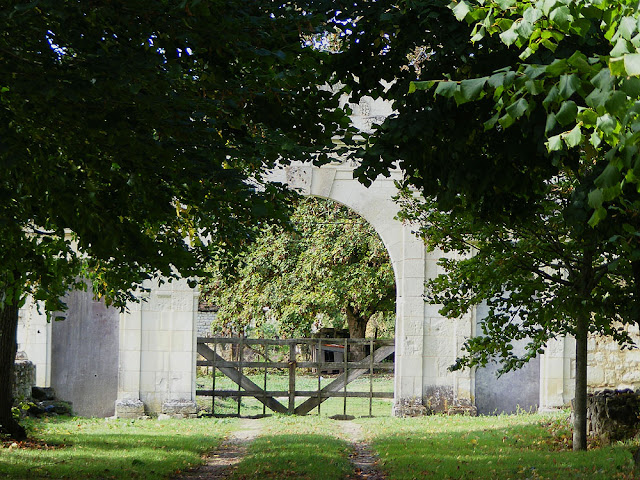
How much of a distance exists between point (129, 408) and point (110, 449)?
13.3 feet

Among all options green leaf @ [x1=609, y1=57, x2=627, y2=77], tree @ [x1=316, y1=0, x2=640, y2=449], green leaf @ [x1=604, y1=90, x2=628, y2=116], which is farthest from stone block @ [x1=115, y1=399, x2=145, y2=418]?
green leaf @ [x1=609, y1=57, x2=627, y2=77]

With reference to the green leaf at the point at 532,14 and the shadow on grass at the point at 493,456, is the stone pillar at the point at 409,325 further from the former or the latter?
the green leaf at the point at 532,14

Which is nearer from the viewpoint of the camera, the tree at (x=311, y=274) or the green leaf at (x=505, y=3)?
the green leaf at (x=505, y=3)

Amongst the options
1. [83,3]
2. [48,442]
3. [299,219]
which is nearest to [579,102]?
[83,3]

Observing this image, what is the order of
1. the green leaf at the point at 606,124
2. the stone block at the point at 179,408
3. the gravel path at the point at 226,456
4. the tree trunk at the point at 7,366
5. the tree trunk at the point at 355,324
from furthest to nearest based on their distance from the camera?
the tree trunk at the point at 355,324 < the stone block at the point at 179,408 < the tree trunk at the point at 7,366 < the gravel path at the point at 226,456 < the green leaf at the point at 606,124

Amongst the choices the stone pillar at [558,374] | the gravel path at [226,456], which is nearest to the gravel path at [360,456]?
A: the gravel path at [226,456]

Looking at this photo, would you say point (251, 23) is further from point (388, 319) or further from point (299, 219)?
point (388, 319)

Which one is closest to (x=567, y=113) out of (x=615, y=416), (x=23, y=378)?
(x=615, y=416)

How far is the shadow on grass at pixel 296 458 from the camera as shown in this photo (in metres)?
7.71

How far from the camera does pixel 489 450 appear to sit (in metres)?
9.51

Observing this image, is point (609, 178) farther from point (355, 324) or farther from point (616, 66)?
point (355, 324)

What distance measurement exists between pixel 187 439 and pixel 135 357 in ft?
10.5

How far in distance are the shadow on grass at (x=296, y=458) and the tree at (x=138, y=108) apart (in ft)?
9.26

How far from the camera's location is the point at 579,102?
466 cm
